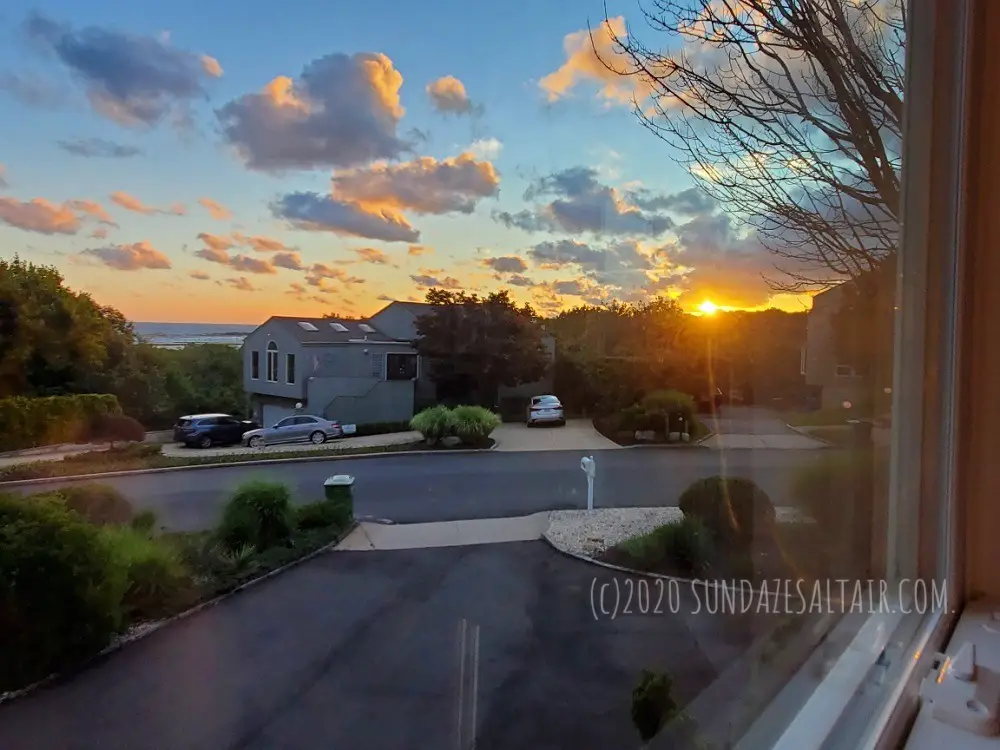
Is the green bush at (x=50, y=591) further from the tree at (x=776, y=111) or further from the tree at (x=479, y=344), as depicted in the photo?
the tree at (x=776, y=111)

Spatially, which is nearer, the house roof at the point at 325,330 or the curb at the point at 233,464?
the curb at the point at 233,464

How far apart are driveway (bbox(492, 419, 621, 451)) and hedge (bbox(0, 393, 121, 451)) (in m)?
0.76

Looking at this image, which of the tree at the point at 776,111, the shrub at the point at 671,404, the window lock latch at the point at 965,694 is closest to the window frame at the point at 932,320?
the window lock latch at the point at 965,694

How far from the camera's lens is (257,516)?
3.53ft

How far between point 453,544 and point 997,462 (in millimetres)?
968

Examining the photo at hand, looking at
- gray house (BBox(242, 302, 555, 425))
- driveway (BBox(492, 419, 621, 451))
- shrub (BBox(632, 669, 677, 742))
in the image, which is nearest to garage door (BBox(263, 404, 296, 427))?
gray house (BBox(242, 302, 555, 425))

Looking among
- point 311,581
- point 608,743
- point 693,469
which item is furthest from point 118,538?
point 693,469

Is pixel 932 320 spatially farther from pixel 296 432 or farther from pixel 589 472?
pixel 296 432

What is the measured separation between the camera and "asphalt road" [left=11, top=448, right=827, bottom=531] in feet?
3.95

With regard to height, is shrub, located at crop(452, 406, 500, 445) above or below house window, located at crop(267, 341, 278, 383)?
below

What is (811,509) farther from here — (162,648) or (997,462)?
(162,648)

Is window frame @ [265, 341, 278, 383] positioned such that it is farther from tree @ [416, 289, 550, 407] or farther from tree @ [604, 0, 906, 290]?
tree @ [604, 0, 906, 290]

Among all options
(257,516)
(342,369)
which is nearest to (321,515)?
(257,516)

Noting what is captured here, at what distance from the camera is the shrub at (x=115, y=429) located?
75cm
